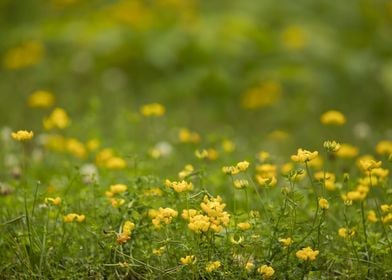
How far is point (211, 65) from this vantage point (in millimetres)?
4973

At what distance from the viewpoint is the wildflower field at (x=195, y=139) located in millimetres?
1863

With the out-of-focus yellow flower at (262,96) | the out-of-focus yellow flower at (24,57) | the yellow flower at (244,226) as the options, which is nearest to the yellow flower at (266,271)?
the yellow flower at (244,226)

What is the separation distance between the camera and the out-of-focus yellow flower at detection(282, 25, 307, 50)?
501 cm

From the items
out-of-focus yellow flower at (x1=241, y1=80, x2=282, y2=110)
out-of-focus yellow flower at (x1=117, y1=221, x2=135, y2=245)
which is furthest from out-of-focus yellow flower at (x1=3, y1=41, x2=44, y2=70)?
out-of-focus yellow flower at (x1=117, y1=221, x2=135, y2=245)

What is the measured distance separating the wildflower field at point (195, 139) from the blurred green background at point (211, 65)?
0.6 inches

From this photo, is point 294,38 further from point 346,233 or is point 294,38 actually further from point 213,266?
Result: point 213,266

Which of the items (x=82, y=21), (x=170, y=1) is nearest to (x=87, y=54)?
(x=82, y=21)

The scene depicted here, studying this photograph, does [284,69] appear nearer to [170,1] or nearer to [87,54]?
[170,1]

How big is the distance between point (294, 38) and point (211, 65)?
0.59 metres

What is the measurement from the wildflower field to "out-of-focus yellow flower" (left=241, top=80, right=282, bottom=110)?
0.02m

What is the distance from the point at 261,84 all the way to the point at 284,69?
0.18m

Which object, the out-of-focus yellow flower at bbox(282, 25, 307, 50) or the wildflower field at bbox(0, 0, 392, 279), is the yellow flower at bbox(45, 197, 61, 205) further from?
the out-of-focus yellow flower at bbox(282, 25, 307, 50)

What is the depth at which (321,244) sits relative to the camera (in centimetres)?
190

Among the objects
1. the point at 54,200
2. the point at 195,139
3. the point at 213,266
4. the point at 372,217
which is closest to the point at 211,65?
the point at 195,139
